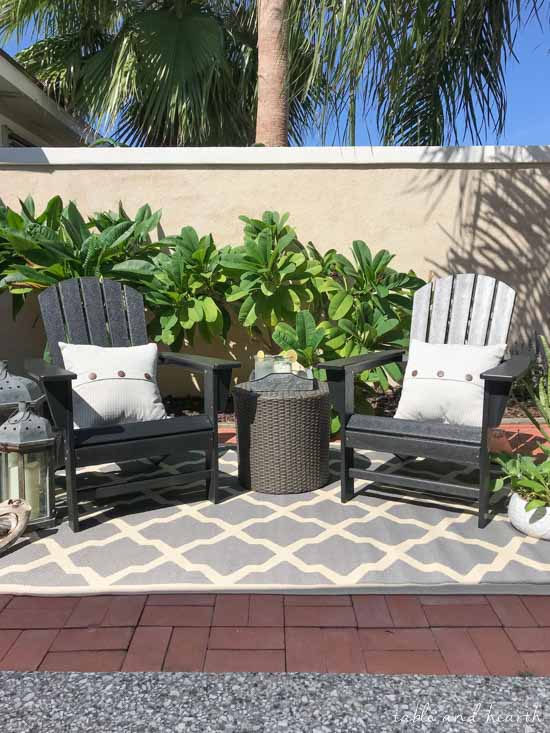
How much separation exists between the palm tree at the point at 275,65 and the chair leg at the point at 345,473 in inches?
78.2

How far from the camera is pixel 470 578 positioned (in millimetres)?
2111

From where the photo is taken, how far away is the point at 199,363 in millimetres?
2973

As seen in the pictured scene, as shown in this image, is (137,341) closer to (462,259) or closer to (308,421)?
(308,421)

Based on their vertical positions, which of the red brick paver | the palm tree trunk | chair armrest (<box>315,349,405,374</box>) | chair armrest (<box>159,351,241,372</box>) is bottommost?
the red brick paver

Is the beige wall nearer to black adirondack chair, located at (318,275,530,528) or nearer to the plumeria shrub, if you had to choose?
the plumeria shrub

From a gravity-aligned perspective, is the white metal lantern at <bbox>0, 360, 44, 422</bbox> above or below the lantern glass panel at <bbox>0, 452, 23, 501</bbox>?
above

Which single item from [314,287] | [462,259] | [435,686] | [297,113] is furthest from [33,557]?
[297,113]

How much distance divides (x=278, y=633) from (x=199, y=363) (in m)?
1.48

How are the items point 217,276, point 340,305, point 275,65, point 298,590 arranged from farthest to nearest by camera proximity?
point 275,65 → point 217,276 → point 340,305 → point 298,590

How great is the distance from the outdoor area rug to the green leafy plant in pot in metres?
0.06

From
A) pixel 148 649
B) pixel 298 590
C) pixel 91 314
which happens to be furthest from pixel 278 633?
pixel 91 314

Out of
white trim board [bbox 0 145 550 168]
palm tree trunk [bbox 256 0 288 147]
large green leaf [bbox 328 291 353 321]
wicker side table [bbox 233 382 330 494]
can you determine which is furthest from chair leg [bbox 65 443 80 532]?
palm tree trunk [bbox 256 0 288 147]

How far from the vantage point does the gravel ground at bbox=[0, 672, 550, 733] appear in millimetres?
1402

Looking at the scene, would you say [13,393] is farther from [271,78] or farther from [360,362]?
[271,78]
